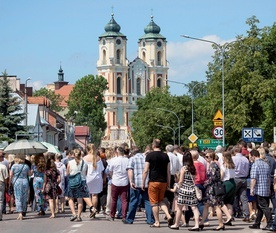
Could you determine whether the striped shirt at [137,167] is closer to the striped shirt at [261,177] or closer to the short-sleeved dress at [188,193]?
the short-sleeved dress at [188,193]

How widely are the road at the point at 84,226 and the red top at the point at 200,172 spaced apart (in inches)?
41.2

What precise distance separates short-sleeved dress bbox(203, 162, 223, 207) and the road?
0.60 meters

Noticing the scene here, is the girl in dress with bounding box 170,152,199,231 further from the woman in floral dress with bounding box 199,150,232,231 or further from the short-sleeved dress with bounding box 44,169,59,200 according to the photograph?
the short-sleeved dress with bounding box 44,169,59,200

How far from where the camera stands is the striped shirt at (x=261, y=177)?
20.6 m

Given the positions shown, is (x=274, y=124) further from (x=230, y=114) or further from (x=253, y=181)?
(x=253, y=181)

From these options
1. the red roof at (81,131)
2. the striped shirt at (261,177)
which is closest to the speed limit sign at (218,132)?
the striped shirt at (261,177)

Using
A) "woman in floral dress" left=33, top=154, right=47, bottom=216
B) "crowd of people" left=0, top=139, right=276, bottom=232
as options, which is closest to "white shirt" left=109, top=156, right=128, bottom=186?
"crowd of people" left=0, top=139, right=276, bottom=232

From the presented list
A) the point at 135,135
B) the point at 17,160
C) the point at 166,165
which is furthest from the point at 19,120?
the point at 135,135

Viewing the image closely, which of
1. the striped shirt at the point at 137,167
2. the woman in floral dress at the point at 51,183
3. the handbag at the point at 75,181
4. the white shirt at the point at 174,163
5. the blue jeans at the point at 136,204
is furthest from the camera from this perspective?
the woman in floral dress at the point at 51,183

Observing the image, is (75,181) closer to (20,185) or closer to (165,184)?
(20,185)

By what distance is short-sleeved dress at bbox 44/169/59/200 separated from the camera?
24.6 m

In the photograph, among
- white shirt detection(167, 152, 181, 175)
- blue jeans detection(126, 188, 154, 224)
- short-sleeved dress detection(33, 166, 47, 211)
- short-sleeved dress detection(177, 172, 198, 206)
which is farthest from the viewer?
short-sleeved dress detection(33, 166, 47, 211)

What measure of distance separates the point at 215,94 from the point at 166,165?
1800 inches

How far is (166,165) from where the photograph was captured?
21094mm
